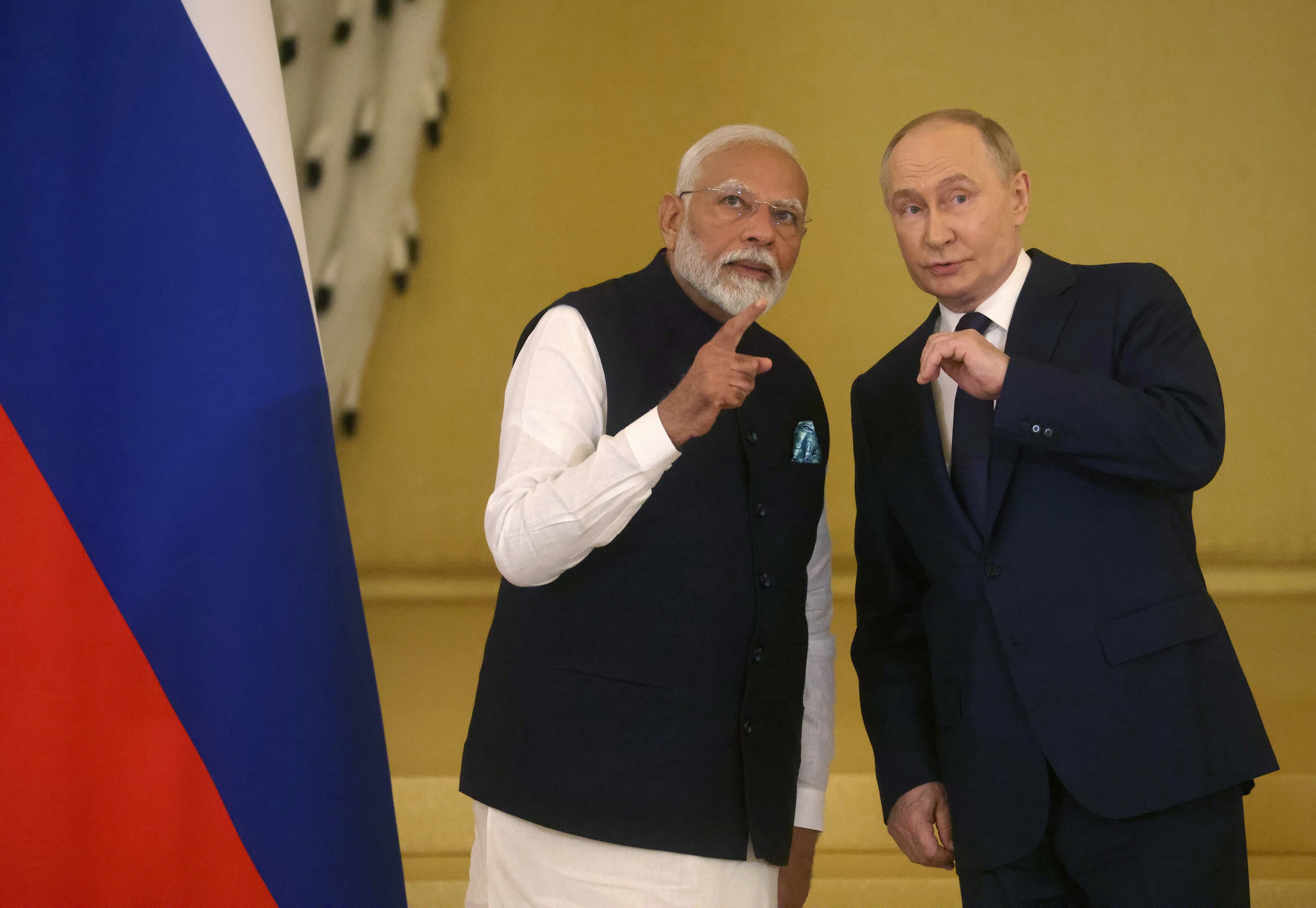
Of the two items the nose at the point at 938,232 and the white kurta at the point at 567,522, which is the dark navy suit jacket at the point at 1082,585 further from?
the white kurta at the point at 567,522

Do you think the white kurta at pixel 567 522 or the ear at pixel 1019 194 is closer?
the white kurta at pixel 567 522

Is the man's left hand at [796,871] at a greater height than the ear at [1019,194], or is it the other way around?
the ear at [1019,194]

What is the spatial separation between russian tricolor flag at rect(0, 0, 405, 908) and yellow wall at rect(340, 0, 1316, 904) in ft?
5.55

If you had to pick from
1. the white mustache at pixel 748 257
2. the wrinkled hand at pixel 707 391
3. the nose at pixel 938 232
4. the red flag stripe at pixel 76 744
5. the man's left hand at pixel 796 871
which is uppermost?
the nose at pixel 938 232

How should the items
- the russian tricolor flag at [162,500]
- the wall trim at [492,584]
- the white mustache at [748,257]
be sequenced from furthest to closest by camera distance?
the wall trim at [492,584] → the white mustache at [748,257] → the russian tricolor flag at [162,500]

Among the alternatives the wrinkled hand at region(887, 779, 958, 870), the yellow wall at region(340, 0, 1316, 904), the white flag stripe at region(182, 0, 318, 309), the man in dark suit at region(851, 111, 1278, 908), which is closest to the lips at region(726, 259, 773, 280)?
the man in dark suit at region(851, 111, 1278, 908)

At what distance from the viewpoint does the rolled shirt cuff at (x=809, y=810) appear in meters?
1.91

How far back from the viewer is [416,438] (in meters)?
3.54

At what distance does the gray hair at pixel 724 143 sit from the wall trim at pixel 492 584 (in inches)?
69.8

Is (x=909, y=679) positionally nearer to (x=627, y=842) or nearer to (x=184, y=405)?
(x=627, y=842)

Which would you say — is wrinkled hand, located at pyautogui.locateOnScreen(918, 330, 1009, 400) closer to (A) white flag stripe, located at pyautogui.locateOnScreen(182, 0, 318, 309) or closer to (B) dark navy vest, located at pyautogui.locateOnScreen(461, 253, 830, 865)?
(B) dark navy vest, located at pyautogui.locateOnScreen(461, 253, 830, 865)

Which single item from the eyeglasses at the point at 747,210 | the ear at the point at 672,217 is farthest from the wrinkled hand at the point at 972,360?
the ear at the point at 672,217

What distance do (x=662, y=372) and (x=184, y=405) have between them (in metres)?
0.77

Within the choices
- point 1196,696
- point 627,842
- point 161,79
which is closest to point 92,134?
point 161,79
